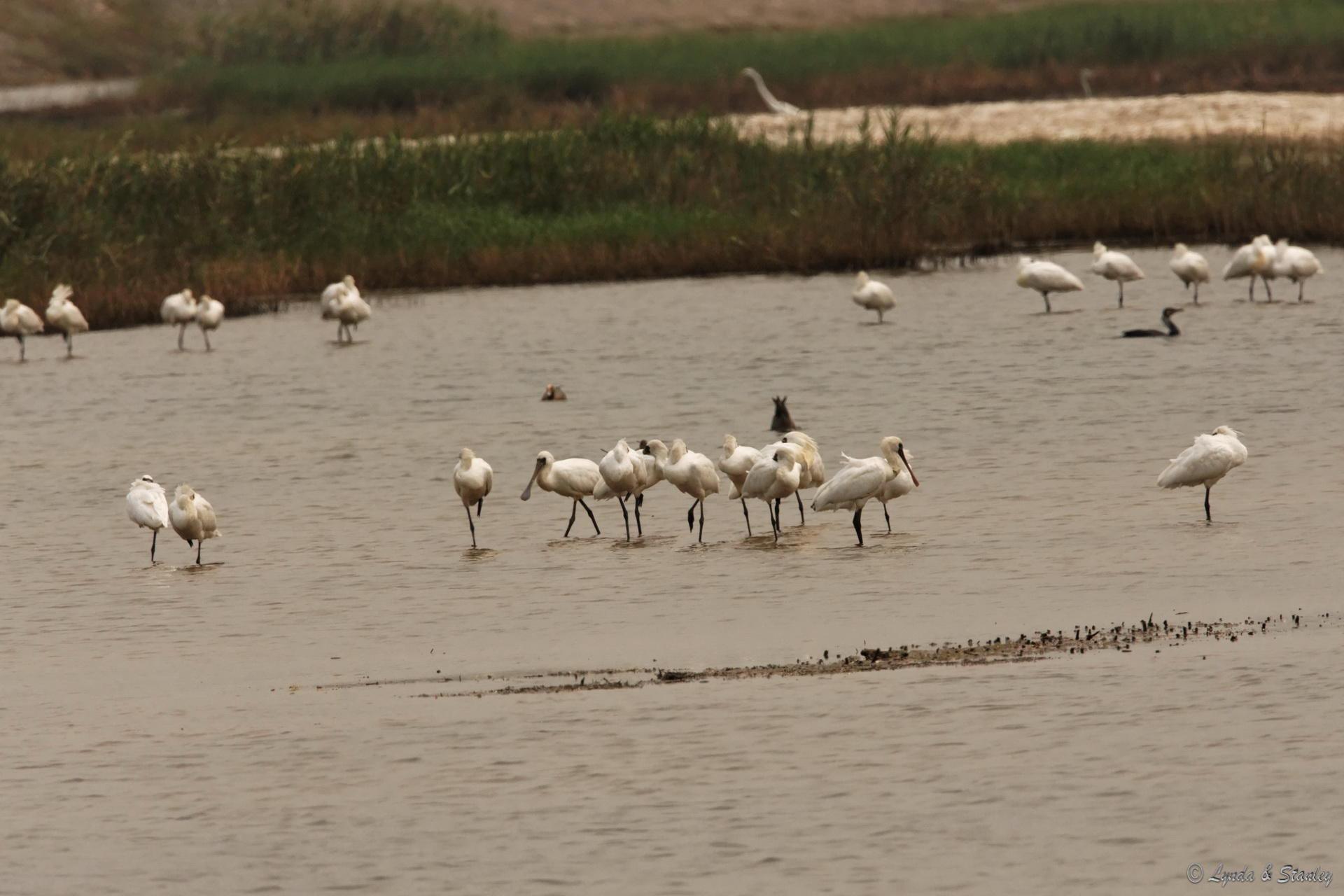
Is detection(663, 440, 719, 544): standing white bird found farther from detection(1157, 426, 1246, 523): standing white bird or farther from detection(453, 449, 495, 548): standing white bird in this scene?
detection(1157, 426, 1246, 523): standing white bird

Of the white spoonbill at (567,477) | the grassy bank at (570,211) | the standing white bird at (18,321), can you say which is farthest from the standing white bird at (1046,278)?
the white spoonbill at (567,477)

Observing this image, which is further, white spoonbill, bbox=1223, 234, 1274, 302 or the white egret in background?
the white egret in background

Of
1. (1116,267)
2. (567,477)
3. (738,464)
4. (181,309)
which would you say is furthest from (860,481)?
(181,309)

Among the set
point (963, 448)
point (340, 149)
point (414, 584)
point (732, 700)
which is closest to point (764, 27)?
point (340, 149)

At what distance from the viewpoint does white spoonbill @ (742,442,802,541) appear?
1526cm

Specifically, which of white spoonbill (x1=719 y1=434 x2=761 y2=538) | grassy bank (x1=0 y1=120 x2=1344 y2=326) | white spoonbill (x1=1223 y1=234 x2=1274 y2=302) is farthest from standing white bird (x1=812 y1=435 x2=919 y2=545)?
grassy bank (x1=0 y1=120 x2=1344 y2=326)

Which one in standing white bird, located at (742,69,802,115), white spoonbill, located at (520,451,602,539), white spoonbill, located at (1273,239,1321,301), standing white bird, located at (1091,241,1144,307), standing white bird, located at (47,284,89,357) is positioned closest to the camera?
white spoonbill, located at (520,451,602,539)

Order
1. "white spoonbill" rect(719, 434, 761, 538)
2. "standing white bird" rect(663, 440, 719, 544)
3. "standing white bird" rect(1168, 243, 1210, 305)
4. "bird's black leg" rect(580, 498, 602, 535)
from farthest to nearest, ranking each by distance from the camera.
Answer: "standing white bird" rect(1168, 243, 1210, 305), "bird's black leg" rect(580, 498, 602, 535), "white spoonbill" rect(719, 434, 761, 538), "standing white bird" rect(663, 440, 719, 544)

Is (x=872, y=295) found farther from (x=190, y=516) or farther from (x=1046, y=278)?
(x=190, y=516)

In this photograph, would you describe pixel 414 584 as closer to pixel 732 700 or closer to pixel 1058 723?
pixel 732 700

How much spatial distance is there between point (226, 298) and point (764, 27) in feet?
66.3

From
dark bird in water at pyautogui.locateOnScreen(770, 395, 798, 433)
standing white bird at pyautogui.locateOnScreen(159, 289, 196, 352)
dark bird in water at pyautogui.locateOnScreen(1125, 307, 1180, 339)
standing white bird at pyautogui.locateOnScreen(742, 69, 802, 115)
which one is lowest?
dark bird in water at pyautogui.locateOnScreen(770, 395, 798, 433)

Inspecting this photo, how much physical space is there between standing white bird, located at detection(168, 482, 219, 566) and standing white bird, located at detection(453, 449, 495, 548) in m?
1.72

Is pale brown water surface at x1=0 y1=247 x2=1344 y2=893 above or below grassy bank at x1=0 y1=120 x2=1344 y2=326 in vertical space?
below
